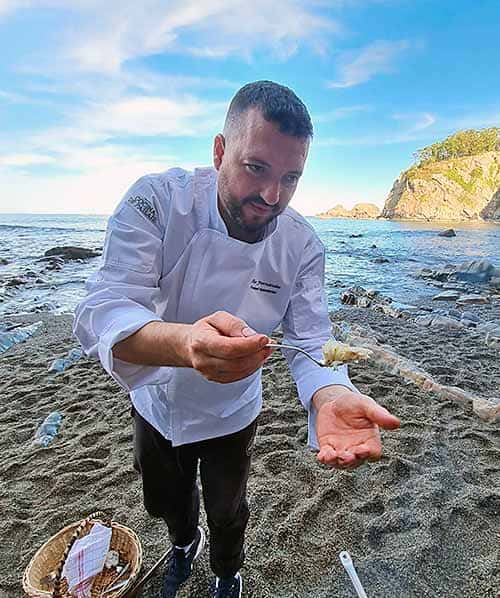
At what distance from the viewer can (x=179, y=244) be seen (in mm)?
1710

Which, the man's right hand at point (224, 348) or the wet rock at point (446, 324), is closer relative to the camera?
the man's right hand at point (224, 348)

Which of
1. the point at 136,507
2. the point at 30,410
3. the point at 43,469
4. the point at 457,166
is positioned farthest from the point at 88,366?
the point at 457,166

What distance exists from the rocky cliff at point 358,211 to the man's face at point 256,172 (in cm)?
10875

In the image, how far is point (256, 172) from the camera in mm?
1617

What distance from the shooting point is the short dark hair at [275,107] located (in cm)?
156

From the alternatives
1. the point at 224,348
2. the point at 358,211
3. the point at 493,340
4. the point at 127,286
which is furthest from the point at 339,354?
the point at 358,211

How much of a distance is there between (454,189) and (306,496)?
8359 cm

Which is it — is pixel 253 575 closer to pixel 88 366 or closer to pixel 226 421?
pixel 226 421

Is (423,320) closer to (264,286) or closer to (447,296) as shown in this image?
(447,296)

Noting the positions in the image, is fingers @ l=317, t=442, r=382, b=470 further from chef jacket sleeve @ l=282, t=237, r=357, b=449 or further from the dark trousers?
the dark trousers

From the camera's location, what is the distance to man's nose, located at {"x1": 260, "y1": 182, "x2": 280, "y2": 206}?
1.64 meters

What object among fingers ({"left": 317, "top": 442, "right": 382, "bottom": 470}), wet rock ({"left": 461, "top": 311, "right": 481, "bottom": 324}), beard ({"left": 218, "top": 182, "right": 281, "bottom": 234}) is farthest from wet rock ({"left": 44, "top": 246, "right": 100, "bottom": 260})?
fingers ({"left": 317, "top": 442, "right": 382, "bottom": 470})

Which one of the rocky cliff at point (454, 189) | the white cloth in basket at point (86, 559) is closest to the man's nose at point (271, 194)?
the white cloth in basket at point (86, 559)

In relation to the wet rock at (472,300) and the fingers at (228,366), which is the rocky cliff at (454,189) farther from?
the fingers at (228,366)
